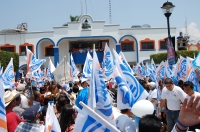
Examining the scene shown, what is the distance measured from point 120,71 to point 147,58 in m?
29.6

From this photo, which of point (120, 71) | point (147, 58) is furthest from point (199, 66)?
point (147, 58)

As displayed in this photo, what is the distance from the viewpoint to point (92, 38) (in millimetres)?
33906

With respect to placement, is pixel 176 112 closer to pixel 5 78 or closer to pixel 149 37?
pixel 5 78

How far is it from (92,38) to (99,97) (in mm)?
30821

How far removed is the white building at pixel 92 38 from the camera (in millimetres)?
33844

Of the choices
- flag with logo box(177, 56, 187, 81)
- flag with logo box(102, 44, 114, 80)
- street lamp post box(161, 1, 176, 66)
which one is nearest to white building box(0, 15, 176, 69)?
flag with logo box(102, 44, 114, 80)

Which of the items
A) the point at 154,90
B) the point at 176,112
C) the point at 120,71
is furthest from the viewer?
the point at 154,90

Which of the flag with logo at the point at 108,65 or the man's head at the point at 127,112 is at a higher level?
the flag with logo at the point at 108,65

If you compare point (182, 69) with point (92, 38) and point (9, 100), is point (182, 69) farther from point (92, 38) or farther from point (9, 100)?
point (92, 38)

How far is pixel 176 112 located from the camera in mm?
6012

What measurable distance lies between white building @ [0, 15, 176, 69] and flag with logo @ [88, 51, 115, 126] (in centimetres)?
3032

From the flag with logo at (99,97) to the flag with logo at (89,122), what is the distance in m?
0.40

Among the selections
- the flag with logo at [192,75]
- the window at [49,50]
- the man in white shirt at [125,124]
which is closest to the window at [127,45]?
the window at [49,50]

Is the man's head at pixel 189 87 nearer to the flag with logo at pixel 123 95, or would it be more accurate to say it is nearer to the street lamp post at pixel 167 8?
the flag with logo at pixel 123 95
